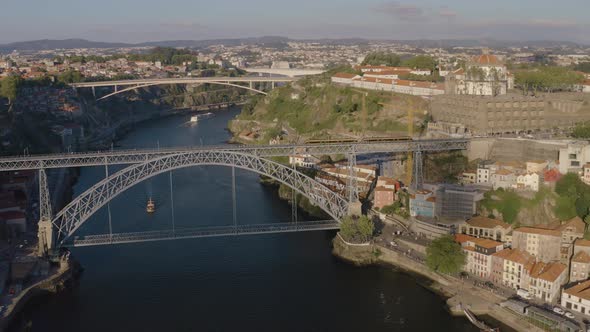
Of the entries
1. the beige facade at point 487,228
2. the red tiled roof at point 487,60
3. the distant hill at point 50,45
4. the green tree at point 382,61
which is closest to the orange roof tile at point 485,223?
the beige facade at point 487,228

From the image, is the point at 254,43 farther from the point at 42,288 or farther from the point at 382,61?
the point at 42,288

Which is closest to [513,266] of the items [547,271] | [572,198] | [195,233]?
[547,271]

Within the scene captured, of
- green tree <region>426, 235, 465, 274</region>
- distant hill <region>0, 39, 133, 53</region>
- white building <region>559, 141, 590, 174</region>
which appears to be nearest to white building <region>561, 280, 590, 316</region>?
green tree <region>426, 235, 465, 274</region>

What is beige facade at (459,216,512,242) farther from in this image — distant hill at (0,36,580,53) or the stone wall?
distant hill at (0,36,580,53)

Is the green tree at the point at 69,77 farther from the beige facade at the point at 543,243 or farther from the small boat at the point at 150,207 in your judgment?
the beige facade at the point at 543,243

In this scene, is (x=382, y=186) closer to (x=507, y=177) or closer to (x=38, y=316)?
(x=507, y=177)

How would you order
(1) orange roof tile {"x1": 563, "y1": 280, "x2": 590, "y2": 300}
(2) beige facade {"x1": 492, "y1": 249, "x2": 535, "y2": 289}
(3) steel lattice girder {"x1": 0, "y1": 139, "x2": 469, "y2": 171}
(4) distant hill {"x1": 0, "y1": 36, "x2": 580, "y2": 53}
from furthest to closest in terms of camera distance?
(4) distant hill {"x1": 0, "y1": 36, "x2": 580, "y2": 53}
(3) steel lattice girder {"x1": 0, "y1": 139, "x2": 469, "y2": 171}
(2) beige facade {"x1": 492, "y1": 249, "x2": 535, "y2": 289}
(1) orange roof tile {"x1": 563, "y1": 280, "x2": 590, "y2": 300}

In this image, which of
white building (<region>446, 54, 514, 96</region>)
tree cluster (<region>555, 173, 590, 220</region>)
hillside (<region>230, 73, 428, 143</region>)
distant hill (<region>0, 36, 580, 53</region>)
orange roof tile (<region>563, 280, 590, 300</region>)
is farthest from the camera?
distant hill (<region>0, 36, 580, 53</region>)
